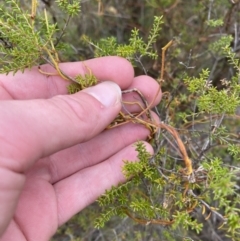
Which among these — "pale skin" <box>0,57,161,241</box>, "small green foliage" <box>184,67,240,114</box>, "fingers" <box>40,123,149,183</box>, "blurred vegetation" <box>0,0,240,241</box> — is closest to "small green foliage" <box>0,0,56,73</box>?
"pale skin" <box>0,57,161,241</box>

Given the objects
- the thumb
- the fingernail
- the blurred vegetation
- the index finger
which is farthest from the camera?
the blurred vegetation

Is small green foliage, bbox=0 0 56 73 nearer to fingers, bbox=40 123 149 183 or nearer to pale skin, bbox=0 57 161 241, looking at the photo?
pale skin, bbox=0 57 161 241

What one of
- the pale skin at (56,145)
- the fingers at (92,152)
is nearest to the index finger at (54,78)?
the pale skin at (56,145)

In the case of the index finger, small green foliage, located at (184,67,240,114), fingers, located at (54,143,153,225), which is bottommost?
fingers, located at (54,143,153,225)

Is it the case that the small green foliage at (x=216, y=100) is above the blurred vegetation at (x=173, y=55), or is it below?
above

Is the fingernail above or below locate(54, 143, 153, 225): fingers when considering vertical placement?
above

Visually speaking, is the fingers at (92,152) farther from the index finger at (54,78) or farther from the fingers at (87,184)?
the index finger at (54,78)

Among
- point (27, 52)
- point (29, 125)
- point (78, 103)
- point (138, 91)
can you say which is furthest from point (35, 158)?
point (138, 91)
